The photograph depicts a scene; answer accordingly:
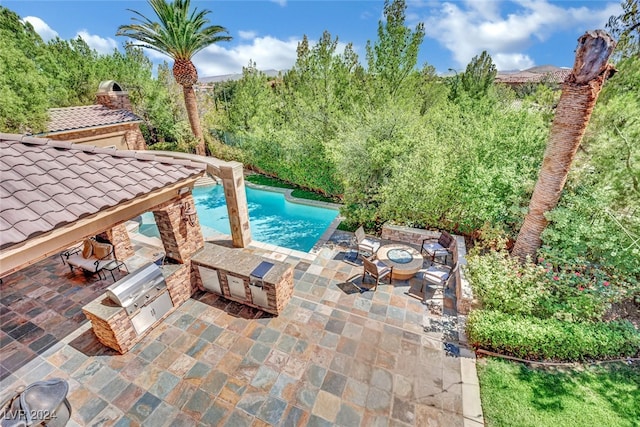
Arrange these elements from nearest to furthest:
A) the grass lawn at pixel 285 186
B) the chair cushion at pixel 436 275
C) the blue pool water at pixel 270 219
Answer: the chair cushion at pixel 436 275 < the blue pool water at pixel 270 219 < the grass lawn at pixel 285 186

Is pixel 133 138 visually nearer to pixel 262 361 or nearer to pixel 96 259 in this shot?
pixel 96 259

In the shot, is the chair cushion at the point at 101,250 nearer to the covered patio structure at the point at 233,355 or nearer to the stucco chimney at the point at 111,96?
the covered patio structure at the point at 233,355

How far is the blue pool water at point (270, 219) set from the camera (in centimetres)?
1304

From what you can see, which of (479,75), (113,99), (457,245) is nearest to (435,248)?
(457,245)

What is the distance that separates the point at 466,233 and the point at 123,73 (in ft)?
106

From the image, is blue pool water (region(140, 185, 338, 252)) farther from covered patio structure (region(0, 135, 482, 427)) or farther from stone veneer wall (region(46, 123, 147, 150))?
stone veneer wall (region(46, 123, 147, 150))

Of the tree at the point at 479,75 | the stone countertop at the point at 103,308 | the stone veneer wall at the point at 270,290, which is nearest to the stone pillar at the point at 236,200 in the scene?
the stone veneer wall at the point at 270,290

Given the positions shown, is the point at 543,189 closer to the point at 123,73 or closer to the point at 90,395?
the point at 90,395

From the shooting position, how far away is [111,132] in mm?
17922

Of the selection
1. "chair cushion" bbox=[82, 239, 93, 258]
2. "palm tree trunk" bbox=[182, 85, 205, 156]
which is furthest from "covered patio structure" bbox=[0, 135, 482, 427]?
"palm tree trunk" bbox=[182, 85, 205, 156]

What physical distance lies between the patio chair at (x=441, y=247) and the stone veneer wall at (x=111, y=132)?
20.5m

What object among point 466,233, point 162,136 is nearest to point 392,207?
point 466,233

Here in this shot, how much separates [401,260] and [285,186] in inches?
488

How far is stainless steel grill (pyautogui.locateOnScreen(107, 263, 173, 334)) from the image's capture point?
242 inches
